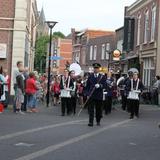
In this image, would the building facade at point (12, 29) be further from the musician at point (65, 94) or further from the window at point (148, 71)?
the window at point (148, 71)

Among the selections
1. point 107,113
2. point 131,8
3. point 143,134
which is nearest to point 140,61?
point 131,8

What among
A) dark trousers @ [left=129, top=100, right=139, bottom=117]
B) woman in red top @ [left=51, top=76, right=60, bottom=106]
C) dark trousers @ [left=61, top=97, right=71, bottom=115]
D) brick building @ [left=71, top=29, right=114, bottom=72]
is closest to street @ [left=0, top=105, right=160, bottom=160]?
dark trousers @ [left=129, top=100, right=139, bottom=117]

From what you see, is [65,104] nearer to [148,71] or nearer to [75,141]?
[75,141]

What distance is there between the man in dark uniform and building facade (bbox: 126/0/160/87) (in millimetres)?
21845

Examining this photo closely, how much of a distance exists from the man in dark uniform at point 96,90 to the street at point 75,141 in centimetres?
52

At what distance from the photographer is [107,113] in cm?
2384

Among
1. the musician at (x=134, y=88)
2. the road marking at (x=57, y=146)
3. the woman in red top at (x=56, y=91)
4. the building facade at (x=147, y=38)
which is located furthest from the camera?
the building facade at (x=147, y=38)

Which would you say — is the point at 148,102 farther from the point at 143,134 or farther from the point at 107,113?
the point at 143,134

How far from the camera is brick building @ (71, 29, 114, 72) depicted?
267ft

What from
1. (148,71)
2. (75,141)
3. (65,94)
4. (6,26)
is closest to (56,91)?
(6,26)

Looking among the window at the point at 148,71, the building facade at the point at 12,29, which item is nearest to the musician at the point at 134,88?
the building facade at the point at 12,29

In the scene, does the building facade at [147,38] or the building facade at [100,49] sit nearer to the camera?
the building facade at [147,38]

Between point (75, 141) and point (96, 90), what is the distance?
4.26 m

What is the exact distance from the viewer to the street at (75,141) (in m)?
10.7
